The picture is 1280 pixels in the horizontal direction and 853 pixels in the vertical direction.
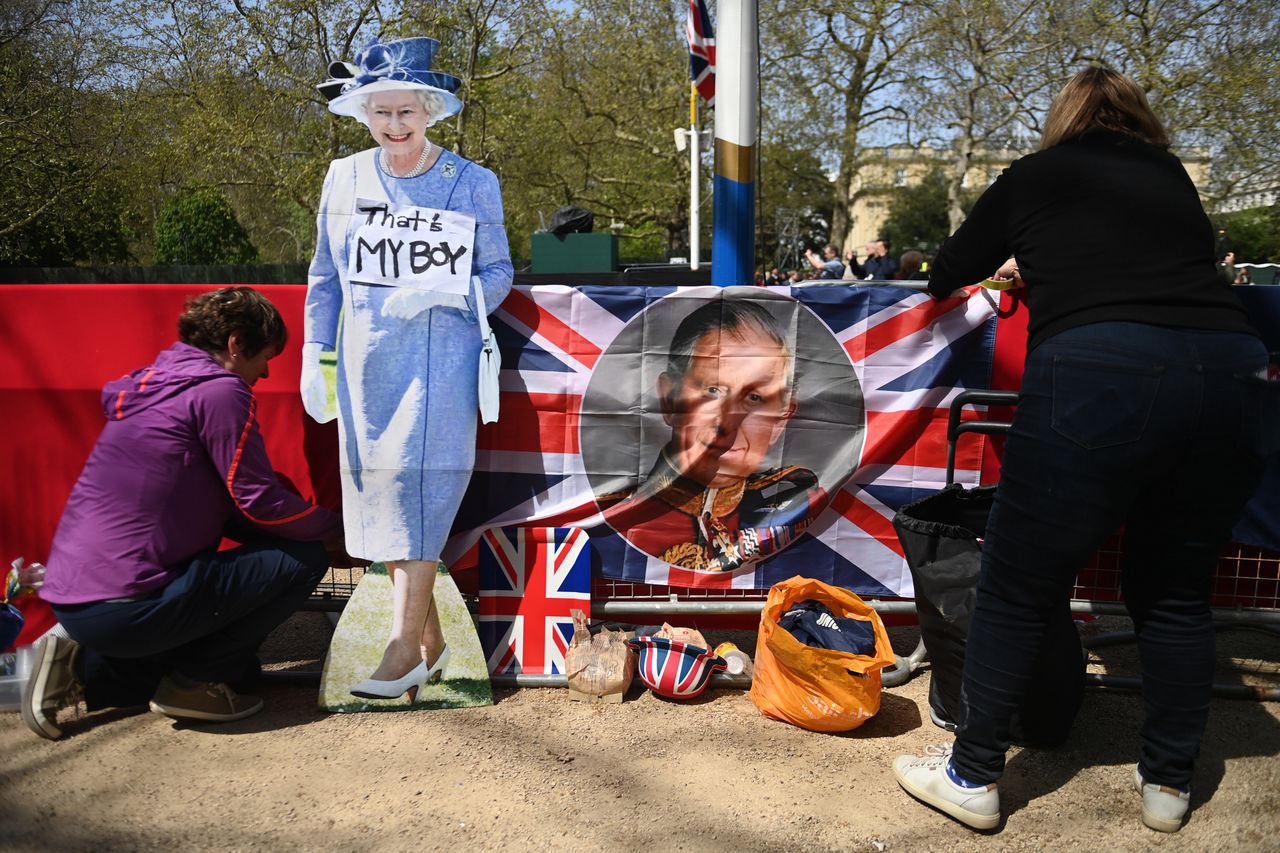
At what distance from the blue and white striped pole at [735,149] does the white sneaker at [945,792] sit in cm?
243

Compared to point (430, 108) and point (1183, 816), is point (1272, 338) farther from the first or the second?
point (430, 108)

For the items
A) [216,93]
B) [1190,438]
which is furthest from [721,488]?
[216,93]

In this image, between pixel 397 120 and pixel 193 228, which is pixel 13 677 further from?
pixel 193 228

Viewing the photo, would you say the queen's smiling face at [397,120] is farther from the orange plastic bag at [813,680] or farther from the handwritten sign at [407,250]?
the orange plastic bag at [813,680]

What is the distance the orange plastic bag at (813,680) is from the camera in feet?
10.9

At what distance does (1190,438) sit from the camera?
2.49 meters

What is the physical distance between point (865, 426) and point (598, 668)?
1.35m

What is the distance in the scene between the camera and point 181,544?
3.26m

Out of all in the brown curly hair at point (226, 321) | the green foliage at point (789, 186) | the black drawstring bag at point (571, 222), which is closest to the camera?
the brown curly hair at point (226, 321)

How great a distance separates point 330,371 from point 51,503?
125 cm

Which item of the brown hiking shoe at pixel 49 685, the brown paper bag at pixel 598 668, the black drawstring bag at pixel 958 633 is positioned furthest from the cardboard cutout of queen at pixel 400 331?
the black drawstring bag at pixel 958 633

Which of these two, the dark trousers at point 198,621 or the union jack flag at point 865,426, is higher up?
the union jack flag at point 865,426

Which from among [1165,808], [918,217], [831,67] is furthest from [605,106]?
[918,217]

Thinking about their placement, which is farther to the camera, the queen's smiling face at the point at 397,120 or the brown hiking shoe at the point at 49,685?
the queen's smiling face at the point at 397,120
